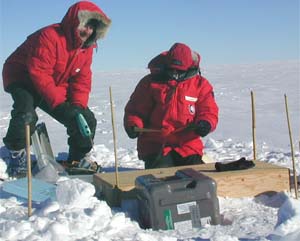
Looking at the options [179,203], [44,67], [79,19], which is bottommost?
[179,203]

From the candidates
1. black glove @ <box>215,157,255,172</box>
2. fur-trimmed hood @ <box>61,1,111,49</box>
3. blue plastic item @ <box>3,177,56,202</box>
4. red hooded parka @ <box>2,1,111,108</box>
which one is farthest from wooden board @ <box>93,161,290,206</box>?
fur-trimmed hood @ <box>61,1,111,49</box>

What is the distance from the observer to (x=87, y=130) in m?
4.62

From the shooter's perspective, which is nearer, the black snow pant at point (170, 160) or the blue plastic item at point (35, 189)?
the blue plastic item at point (35, 189)

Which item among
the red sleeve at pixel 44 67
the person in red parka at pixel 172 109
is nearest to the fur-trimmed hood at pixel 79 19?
the red sleeve at pixel 44 67

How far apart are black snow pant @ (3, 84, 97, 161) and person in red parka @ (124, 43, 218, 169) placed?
52 centimetres

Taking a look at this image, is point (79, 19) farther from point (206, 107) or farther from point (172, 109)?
point (206, 107)

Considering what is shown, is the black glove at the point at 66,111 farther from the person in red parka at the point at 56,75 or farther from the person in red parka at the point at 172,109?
the person in red parka at the point at 172,109

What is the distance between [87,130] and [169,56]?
977 mm

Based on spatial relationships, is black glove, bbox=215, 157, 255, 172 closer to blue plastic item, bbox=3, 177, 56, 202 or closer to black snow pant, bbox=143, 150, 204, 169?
black snow pant, bbox=143, 150, 204, 169

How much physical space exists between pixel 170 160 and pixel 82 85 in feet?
3.82

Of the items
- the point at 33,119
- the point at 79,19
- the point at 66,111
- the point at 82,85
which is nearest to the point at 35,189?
the point at 33,119

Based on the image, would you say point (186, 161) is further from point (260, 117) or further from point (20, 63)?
point (260, 117)

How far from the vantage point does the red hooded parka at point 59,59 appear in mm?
4559

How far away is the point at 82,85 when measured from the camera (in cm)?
496
